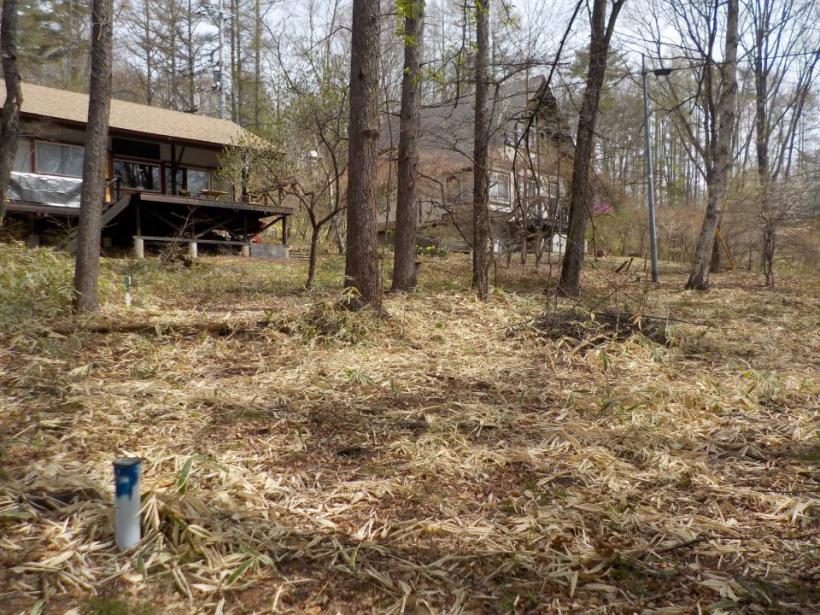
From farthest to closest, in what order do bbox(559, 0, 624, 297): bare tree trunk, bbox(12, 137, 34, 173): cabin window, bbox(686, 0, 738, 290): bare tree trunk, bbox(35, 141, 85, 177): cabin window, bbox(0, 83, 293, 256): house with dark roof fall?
bbox(35, 141, 85, 177): cabin window, bbox(12, 137, 34, 173): cabin window, bbox(0, 83, 293, 256): house with dark roof, bbox(686, 0, 738, 290): bare tree trunk, bbox(559, 0, 624, 297): bare tree trunk

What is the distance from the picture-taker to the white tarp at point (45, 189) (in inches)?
522

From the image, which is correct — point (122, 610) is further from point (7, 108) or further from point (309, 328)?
point (7, 108)

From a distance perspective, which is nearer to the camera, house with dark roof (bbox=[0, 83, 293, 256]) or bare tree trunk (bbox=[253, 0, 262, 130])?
house with dark roof (bbox=[0, 83, 293, 256])

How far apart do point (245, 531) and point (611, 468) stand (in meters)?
1.74

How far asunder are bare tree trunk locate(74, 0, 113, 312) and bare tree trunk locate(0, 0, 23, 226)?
5109mm

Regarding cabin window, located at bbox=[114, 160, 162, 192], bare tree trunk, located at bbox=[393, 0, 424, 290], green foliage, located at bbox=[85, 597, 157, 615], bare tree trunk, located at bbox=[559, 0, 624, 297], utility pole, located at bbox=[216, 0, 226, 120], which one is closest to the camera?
green foliage, located at bbox=[85, 597, 157, 615]

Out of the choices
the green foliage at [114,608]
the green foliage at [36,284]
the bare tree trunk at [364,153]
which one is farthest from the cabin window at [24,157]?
the green foliage at [114,608]

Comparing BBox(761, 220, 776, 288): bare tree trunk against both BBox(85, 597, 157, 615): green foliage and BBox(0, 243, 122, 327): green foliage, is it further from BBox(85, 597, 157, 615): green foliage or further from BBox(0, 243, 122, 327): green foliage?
BBox(85, 597, 157, 615): green foliage

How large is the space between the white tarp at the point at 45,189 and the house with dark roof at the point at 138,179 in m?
0.02

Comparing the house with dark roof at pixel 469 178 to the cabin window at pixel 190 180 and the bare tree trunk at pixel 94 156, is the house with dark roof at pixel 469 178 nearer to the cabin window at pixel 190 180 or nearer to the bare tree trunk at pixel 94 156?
the cabin window at pixel 190 180

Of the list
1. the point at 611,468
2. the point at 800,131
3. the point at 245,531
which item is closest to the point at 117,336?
the point at 245,531

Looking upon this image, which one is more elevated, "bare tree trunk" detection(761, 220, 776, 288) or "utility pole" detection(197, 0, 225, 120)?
"utility pole" detection(197, 0, 225, 120)

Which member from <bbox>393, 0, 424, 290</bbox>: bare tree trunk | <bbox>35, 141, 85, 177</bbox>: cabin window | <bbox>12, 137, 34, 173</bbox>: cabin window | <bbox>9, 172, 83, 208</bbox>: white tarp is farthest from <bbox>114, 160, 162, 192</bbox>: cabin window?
<bbox>393, 0, 424, 290</bbox>: bare tree trunk

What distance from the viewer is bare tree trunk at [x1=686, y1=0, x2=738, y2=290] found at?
1089 centimetres
